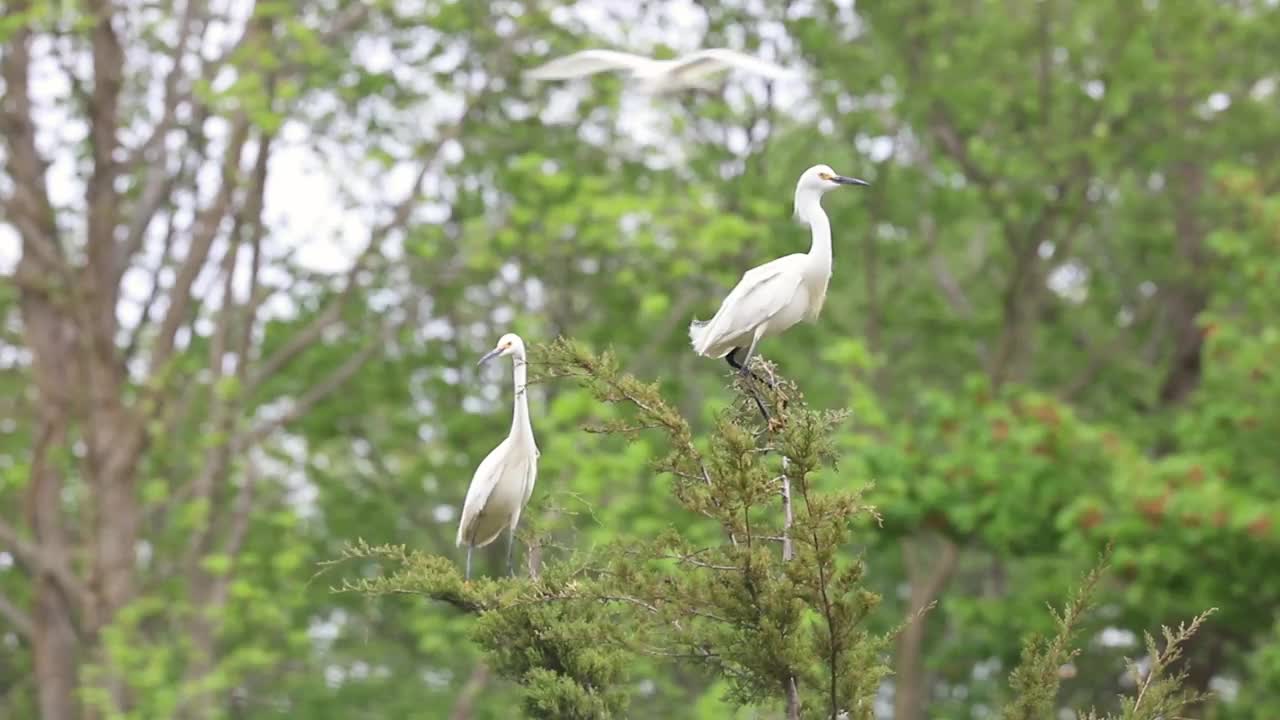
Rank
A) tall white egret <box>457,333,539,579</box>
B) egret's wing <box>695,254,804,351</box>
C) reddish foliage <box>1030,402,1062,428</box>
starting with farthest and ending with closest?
1. reddish foliage <box>1030,402,1062,428</box>
2. tall white egret <box>457,333,539,579</box>
3. egret's wing <box>695,254,804,351</box>

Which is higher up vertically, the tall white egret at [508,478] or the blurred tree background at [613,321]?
the tall white egret at [508,478]

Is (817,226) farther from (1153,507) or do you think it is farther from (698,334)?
(1153,507)

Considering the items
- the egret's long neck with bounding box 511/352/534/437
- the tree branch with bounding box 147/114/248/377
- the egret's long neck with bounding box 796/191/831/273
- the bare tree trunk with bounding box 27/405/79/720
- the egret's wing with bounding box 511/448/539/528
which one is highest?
the egret's long neck with bounding box 796/191/831/273

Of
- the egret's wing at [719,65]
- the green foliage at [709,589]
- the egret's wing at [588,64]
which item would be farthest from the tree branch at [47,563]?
the green foliage at [709,589]

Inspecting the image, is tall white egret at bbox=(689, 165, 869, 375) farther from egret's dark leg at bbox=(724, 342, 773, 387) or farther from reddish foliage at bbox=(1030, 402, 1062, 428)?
reddish foliage at bbox=(1030, 402, 1062, 428)

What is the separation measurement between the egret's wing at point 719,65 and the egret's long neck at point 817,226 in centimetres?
48

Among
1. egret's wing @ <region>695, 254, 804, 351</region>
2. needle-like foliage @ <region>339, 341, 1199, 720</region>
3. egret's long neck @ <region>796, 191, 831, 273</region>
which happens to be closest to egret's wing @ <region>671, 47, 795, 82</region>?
egret's long neck @ <region>796, 191, 831, 273</region>

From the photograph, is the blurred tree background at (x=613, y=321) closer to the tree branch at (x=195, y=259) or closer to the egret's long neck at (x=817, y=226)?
the tree branch at (x=195, y=259)

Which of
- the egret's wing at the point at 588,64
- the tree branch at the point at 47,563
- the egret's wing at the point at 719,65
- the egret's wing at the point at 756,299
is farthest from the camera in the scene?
the tree branch at the point at 47,563

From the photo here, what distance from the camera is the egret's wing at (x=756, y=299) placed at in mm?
7051

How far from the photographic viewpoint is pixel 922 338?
2198 centimetres

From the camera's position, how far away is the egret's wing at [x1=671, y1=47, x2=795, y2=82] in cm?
767

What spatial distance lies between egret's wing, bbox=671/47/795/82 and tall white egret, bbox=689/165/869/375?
20.4 inches

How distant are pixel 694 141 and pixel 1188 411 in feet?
18.1
